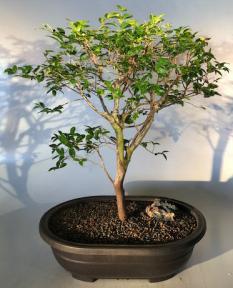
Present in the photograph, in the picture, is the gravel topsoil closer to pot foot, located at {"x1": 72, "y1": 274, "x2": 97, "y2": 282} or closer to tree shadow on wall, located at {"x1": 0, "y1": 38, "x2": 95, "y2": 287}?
pot foot, located at {"x1": 72, "y1": 274, "x2": 97, "y2": 282}

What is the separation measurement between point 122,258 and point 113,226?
0.53 ft

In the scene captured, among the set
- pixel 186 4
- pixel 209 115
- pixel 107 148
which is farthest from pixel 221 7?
pixel 107 148

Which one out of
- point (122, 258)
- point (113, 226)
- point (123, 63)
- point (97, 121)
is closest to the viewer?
point (123, 63)

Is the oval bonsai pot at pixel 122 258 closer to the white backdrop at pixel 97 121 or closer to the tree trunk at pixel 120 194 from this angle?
the tree trunk at pixel 120 194

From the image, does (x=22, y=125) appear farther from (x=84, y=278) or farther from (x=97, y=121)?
(x=84, y=278)

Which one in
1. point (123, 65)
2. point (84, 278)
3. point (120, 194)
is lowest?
point (84, 278)

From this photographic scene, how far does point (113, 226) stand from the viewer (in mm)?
1168

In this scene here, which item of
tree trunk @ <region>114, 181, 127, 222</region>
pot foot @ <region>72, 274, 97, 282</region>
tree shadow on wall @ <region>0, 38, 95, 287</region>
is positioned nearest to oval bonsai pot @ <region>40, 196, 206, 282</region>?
pot foot @ <region>72, 274, 97, 282</region>

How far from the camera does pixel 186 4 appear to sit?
1.62 m

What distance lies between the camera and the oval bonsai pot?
1.01 metres

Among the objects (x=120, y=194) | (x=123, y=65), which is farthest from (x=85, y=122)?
(x=123, y=65)

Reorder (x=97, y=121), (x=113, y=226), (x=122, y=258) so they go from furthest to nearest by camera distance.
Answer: (x=97, y=121) → (x=113, y=226) → (x=122, y=258)

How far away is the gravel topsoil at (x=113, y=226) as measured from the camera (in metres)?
1.09

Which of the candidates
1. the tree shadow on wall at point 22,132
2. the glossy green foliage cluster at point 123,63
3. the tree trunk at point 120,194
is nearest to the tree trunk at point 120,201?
the tree trunk at point 120,194
